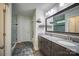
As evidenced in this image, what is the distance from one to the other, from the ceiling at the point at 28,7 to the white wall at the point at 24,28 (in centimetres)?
8

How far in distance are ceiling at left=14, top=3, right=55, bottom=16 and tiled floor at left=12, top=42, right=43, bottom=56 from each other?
1.73 feet

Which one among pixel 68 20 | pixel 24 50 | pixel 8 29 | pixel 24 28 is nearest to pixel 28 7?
pixel 24 28

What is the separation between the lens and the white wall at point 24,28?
5.57 ft

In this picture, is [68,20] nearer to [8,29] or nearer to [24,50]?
[24,50]

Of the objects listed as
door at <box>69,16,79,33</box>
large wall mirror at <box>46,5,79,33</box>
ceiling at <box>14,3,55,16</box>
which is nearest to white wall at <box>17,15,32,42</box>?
ceiling at <box>14,3,55,16</box>

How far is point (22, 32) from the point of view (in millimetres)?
1708

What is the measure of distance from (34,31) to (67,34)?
757 mm

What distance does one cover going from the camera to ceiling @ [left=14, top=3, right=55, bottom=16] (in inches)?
61.8

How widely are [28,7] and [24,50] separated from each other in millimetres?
717

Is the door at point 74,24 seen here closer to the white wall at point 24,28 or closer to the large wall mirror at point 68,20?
the large wall mirror at point 68,20

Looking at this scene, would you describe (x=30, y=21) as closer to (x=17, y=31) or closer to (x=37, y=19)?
(x=37, y=19)

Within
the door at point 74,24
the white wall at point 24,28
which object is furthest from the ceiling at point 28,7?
the door at point 74,24

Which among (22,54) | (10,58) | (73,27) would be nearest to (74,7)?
(73,27)

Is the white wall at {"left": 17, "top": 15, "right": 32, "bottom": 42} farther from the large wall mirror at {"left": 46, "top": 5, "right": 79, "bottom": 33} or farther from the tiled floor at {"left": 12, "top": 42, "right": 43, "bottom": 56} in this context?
the large wall mirror at {"left": 46, "top": 5, "right": 79, "bottom": 33}
